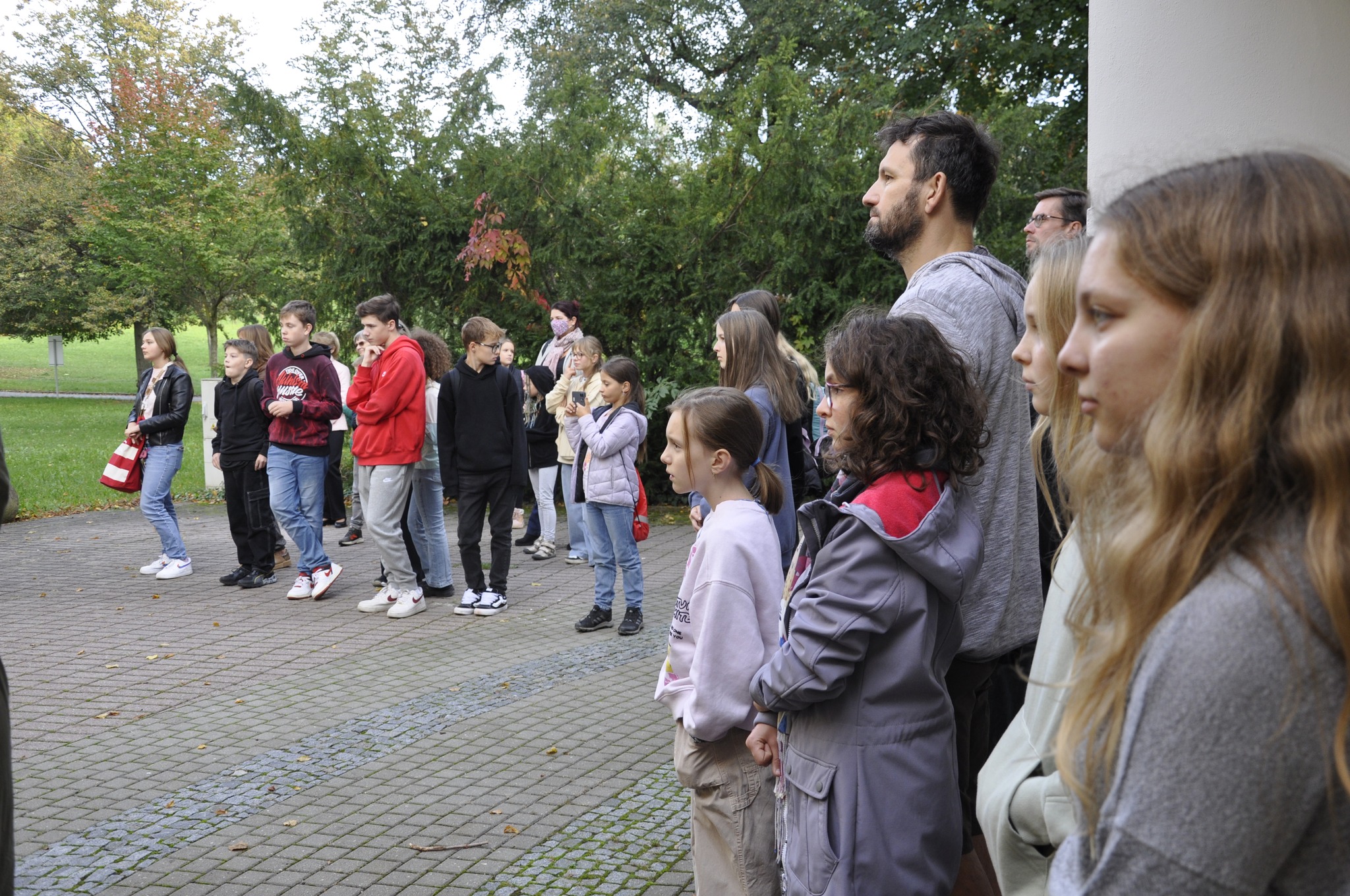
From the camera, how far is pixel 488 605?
8430mm

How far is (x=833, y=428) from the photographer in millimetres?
2777

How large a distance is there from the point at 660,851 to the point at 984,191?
8.53 feet

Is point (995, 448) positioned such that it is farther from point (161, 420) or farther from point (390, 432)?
point (161, 420)

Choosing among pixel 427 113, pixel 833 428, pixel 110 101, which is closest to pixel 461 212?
pixel 427 113

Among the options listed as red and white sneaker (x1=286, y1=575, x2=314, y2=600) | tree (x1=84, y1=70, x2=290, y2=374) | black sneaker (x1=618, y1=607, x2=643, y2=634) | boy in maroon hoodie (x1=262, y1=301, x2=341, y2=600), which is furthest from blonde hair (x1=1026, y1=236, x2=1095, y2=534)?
tree (x1=84, y1=70, x2=290, y2=374)

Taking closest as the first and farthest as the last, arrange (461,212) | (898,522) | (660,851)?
(898,522), (660,851), (461,212)

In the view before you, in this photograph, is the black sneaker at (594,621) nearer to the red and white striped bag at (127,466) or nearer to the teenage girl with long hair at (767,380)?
the teenage girl with long hair at (767,380)

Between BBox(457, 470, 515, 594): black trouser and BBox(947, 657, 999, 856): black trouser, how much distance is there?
5724 mm

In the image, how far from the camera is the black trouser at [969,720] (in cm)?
288

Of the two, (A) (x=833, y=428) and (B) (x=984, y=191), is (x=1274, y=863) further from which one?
(B) (x=984, y=191)

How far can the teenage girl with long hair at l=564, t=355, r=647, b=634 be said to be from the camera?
25.0 ft

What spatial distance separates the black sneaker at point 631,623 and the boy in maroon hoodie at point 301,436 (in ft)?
8.51

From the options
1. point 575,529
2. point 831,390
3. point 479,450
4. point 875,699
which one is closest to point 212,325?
point 575,529

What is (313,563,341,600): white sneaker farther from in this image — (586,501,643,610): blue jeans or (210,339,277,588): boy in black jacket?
(586,501,643,610): blue jeans
